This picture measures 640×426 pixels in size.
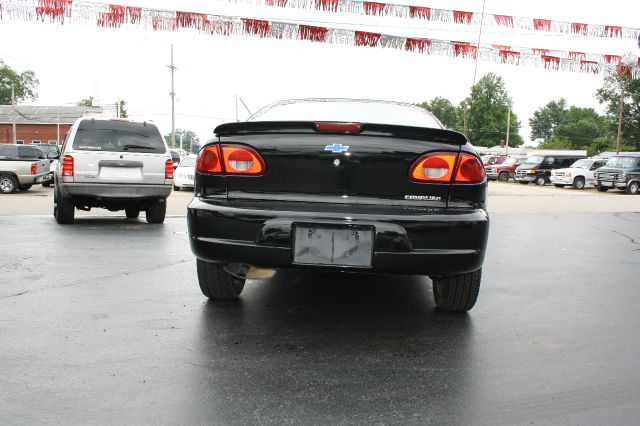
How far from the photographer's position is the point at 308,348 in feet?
11.7

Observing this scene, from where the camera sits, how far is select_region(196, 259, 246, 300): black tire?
4.49m

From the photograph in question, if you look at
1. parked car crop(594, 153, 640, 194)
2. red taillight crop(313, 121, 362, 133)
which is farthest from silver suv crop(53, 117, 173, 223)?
parked car crop(594, 153, 640, 194)

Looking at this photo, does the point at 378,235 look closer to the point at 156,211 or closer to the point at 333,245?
the point at 333,245

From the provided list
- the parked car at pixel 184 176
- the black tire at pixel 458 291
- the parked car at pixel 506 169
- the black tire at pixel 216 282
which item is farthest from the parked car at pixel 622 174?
the black tire at pixel 216 282

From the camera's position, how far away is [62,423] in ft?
8.23

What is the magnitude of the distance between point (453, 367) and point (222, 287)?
1.92 meters

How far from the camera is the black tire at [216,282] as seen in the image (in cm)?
449

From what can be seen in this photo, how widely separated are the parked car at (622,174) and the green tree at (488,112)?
66.4 meters

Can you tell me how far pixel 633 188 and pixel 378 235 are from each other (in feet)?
96.3

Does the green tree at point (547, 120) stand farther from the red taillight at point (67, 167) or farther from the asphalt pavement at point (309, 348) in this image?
Result: the asphalt pavement at point (309, 348)

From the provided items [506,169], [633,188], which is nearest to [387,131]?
[633,188]

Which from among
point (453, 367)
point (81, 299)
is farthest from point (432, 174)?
point (81, 299)

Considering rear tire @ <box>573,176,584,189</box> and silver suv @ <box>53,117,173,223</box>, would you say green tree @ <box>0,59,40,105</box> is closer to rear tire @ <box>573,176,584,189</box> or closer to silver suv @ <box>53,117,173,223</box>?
rear tire @ <box>573,176,584,189</box>

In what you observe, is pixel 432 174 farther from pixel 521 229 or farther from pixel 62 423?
pixel 521 229
